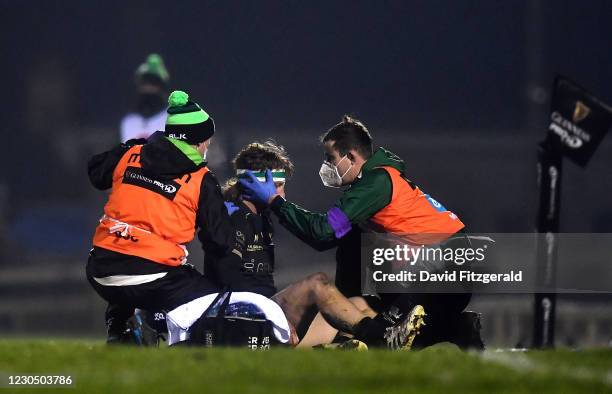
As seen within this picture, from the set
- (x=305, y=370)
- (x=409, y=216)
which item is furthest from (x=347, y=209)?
(x=305, y=370)

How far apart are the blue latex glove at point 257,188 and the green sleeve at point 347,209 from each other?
0.10 metres

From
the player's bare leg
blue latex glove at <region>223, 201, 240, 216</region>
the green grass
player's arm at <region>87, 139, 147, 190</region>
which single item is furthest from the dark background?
the green grass

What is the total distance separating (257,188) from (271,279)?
69cm

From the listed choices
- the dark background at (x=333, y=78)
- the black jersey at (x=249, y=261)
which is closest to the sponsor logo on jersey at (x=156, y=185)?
the black jersey at (x=249, y=261)

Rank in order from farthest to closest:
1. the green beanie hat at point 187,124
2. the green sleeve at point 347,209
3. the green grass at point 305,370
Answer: the green sleeve at point 347,209, the green beanie hat at point 187,124, the green grass at point 305,370

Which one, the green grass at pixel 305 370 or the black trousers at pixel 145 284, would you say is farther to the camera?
the black trousers at pixel 145 284

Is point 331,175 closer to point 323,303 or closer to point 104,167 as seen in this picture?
point 323,303

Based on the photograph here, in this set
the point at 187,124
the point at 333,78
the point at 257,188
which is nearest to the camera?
the point at 187,124

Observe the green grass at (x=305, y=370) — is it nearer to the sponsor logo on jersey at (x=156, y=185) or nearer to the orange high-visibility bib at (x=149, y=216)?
the orange high-visibility bib at (x=149, y=216)

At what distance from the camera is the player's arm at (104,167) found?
9.63 meters

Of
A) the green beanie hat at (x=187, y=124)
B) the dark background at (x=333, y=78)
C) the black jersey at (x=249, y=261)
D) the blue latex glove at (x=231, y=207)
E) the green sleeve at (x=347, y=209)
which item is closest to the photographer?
the green beanie hat at (x=187, y=124)

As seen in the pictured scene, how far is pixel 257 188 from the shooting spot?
33.7 feet

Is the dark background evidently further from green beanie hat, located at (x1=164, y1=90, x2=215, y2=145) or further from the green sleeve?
green beanie hat, located at (x1=164, y1=90, x2=215, y2=145)

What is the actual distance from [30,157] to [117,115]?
1.89 metres
